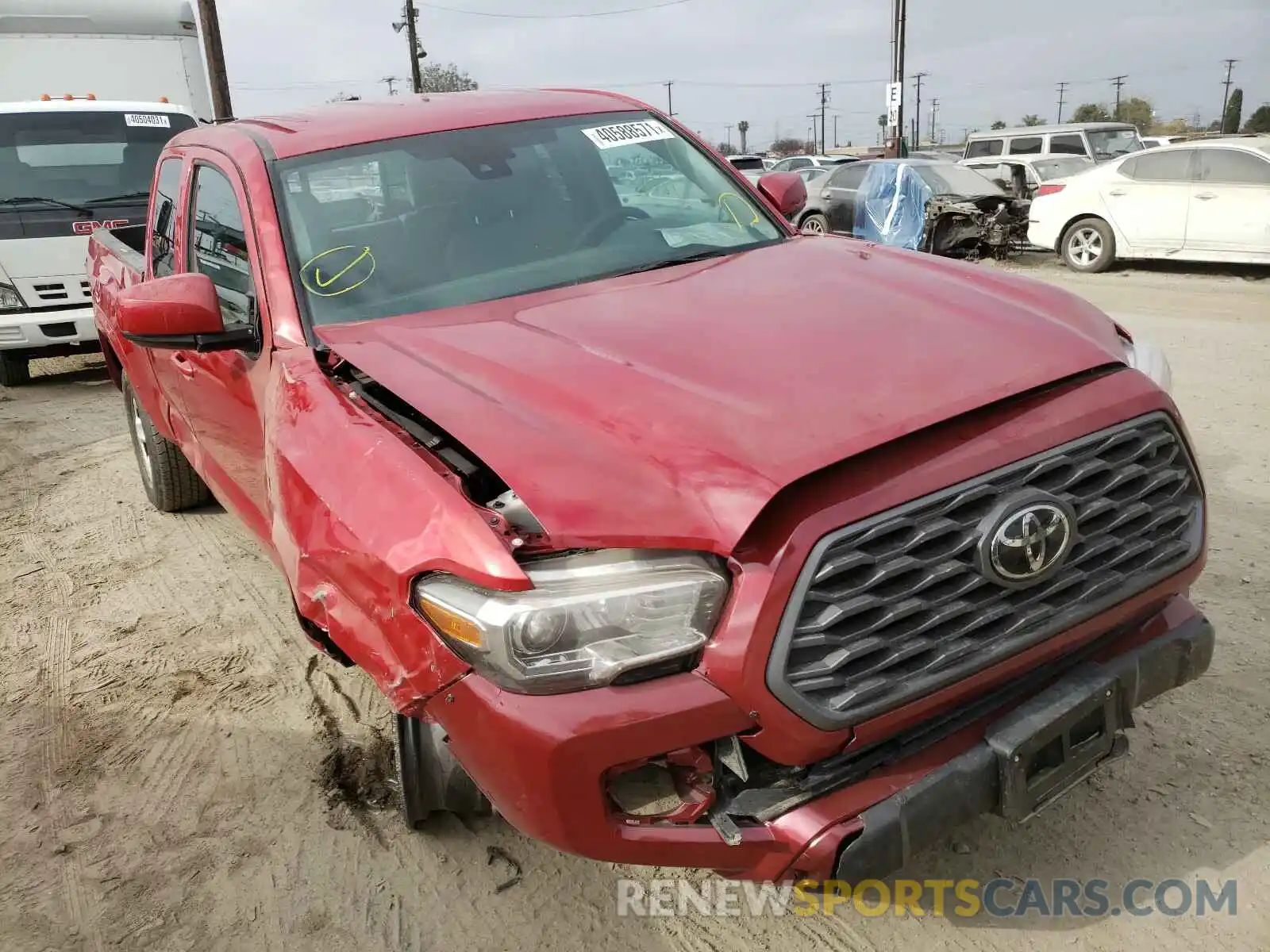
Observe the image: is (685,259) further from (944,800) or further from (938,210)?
(938,210)

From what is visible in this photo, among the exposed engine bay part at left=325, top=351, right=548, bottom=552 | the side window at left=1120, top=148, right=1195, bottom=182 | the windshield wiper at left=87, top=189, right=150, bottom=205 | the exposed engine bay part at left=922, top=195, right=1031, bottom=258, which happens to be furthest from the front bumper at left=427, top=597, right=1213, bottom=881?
the exposed engine bay part at left=922, top=195, right=1031, bottom=258

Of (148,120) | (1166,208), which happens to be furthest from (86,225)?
(1166,208)

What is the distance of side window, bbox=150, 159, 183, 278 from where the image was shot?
3902 mm

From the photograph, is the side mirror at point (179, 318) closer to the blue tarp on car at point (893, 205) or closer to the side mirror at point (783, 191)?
the side mirror at point (783, 191)

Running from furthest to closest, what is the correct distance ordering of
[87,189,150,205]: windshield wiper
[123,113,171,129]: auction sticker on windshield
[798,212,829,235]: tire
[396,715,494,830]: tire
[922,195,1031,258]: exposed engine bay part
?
[798,212,829,235]: tire → [922,195,1031,258]: exposed engine bay part → [123,113,171,129]: auction sticker on windshield → [87,189,150,205]: windshield wiper → [396,715,494,830]: tire

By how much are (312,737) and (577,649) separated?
1742 millimetres

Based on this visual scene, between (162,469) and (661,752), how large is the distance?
4137 millimetres

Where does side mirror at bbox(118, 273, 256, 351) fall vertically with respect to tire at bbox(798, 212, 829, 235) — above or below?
above

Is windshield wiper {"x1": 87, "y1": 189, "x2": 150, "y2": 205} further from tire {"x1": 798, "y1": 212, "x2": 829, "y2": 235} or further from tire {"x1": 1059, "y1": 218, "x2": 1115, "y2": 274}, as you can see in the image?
tire {"x1": 1059, "y1": 218, "x2": 1115, "y2": 274}

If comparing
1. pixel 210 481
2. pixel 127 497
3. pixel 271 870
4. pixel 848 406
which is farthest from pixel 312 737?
pixel 127 497

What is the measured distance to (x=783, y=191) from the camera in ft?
12.4

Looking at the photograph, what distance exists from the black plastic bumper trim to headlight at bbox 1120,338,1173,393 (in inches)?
26.2

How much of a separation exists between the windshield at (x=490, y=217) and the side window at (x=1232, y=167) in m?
9.89

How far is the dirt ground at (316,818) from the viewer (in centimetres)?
229
